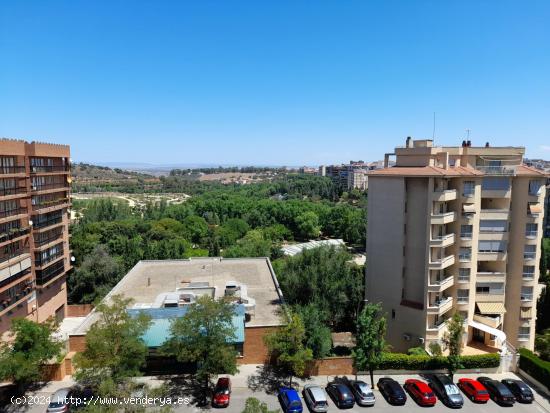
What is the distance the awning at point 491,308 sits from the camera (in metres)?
32.8

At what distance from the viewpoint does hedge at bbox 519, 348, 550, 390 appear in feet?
85.0

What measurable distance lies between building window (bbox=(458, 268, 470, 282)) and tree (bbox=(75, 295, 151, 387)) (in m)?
24.7

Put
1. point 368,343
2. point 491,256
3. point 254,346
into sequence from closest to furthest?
point 368,343, point 254,346, point 491,256

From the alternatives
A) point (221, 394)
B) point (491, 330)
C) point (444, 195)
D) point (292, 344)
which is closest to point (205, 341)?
point (221, 394)

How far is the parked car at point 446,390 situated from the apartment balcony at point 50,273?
31750 millimetres

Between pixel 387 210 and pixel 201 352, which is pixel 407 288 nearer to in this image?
pixel 387 210

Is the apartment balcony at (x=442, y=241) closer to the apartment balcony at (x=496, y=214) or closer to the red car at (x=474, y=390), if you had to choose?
the apartment balcony at (x=496, y=214)

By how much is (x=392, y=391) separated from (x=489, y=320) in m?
14.0

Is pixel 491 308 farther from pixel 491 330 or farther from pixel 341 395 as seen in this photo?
pixel 341 395

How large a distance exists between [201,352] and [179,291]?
1209cm

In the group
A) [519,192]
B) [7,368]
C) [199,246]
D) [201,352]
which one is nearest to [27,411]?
[7,368]

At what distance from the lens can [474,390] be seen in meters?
24.1

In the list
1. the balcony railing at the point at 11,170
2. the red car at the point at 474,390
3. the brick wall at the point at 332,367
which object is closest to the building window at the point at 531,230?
the red car at the point at 474,390

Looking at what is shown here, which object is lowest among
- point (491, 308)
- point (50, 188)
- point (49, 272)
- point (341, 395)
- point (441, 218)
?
point (341, 395)
